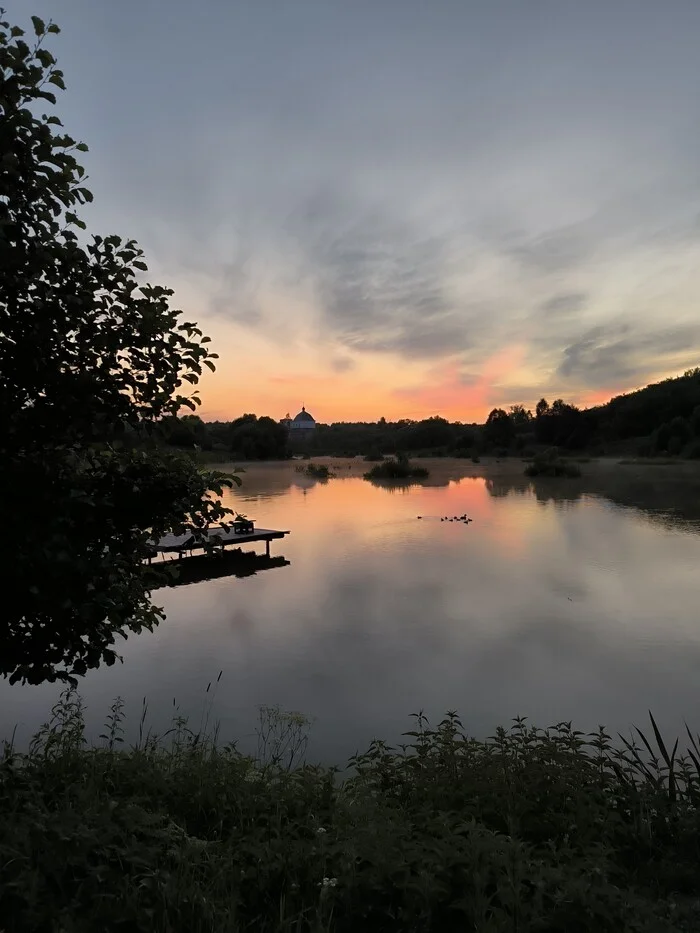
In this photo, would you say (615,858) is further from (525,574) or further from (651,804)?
(525,574)

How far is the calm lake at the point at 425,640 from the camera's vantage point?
19.0 feet

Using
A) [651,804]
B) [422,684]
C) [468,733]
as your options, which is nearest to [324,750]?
[468,733]

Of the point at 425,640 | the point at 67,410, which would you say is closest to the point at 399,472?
the point at 425,640

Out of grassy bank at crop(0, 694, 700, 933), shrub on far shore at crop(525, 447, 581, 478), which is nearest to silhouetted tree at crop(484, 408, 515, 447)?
shrub on far shore at crop(525, 447, 581, 478)

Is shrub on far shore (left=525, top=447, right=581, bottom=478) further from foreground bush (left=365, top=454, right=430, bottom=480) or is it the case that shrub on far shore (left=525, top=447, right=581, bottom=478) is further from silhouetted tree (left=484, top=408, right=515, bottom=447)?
silhouetted tree (left=484, top=408, right=515, bottom=447)

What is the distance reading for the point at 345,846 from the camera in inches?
100

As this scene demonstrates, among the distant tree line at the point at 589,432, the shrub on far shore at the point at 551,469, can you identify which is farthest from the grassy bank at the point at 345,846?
the distant tree line at the point at 589,432

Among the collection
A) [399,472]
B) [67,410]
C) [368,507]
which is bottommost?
[368,507]

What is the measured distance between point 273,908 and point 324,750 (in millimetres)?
2655

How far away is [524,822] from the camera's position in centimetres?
339

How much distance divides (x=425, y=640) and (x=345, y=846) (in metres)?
5.53

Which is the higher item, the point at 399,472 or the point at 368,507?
the point at 399,472

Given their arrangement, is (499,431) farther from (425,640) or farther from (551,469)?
(425,640)

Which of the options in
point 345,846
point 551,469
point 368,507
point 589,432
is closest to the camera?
point 345,846
